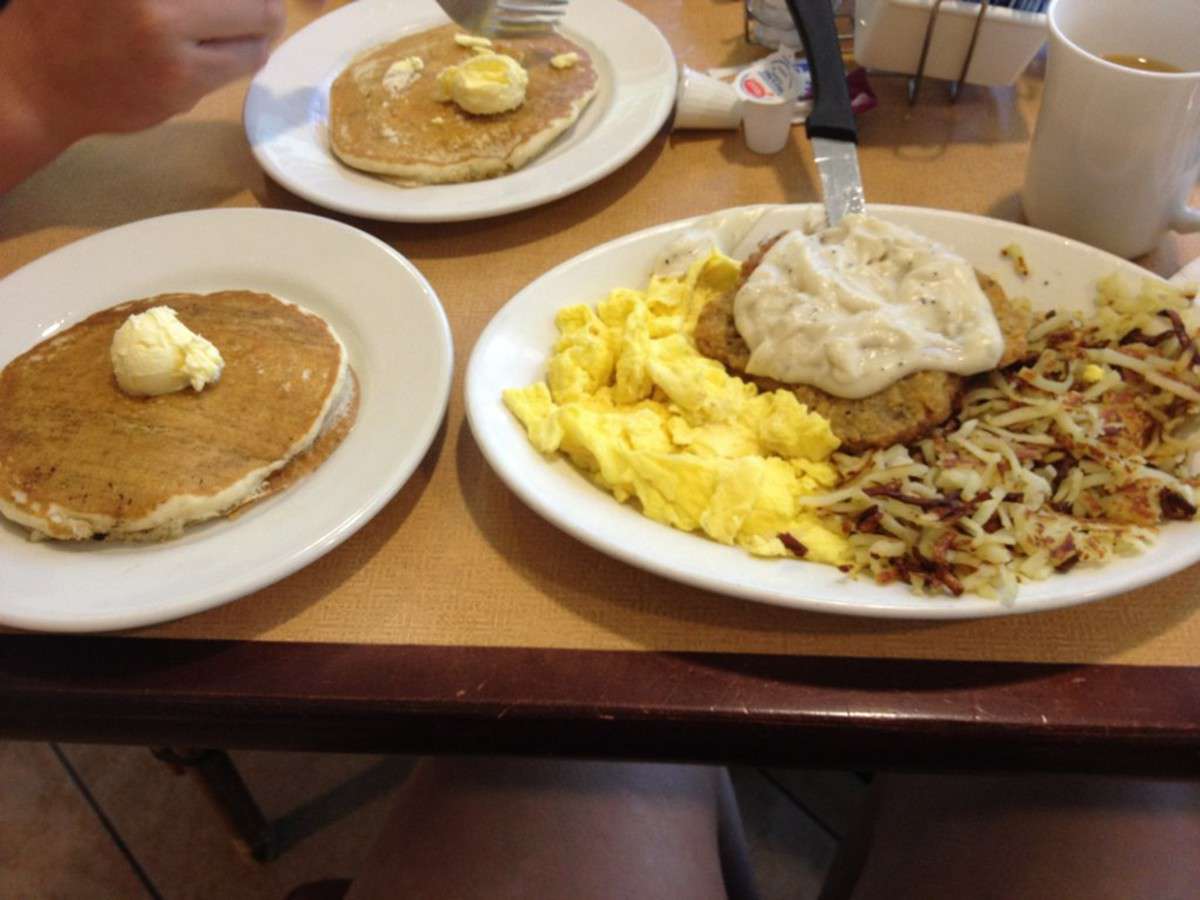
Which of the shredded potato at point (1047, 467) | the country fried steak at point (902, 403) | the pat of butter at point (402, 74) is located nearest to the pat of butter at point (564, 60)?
the pat of butter at point (402, 74)

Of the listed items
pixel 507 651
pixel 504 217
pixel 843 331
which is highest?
pixel 843 331

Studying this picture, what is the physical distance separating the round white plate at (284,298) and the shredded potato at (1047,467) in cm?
55

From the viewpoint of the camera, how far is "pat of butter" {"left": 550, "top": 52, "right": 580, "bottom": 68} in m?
1.81

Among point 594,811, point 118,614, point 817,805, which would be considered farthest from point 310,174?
point 817,805

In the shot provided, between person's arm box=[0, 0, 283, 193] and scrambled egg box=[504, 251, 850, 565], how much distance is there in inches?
33.1

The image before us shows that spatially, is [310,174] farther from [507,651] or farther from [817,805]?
[817,805]

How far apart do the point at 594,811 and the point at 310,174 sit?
47.5 inches

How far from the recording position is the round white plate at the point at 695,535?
0.91 m

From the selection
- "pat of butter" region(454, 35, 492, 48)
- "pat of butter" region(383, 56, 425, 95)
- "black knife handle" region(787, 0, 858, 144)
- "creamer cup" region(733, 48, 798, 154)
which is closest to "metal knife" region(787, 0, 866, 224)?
"black knife handle" region(787, 0, 858, 144)

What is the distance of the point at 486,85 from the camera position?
66.4 inches

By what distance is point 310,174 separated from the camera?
1.61 meters

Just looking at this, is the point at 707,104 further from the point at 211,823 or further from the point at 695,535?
the point at 211,823

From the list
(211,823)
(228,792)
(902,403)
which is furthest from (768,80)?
(211,823)

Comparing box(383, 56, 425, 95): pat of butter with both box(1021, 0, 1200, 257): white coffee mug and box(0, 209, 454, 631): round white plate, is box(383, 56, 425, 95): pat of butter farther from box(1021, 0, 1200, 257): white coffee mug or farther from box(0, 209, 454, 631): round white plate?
box(1021, 0, 1200, 257): white coffee mug
